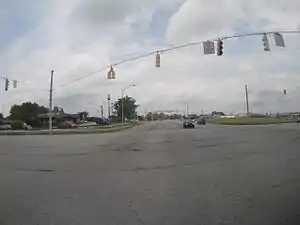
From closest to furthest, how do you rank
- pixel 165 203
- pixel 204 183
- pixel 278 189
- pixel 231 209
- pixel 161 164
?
pixel 231 209, pixel 165 203, pixel 278 189, pixel 204 183, pixel 161 164

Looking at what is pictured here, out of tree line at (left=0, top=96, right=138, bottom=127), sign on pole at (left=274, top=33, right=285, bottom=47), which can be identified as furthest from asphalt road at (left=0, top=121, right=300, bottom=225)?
tree line at (left=0, top=96, right=138, bottom=127)

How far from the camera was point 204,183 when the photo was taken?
11.2 m

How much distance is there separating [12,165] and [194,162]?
6851 mm

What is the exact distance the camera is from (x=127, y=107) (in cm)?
14675

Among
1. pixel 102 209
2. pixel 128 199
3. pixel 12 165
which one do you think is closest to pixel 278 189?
pixel 128 199

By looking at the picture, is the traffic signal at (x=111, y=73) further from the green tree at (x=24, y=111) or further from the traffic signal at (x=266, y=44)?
the green tree at (x=24, y=111)

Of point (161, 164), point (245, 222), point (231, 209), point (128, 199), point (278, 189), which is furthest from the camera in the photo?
point (161, 164)

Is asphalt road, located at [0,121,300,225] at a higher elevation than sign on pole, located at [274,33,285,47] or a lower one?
lower

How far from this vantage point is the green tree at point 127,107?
480 feet

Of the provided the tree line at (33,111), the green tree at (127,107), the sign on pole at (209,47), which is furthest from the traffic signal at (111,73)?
the green tree at (127,107)

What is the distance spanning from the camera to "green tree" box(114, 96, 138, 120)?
5763 inches

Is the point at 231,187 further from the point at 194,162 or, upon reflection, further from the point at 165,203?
the point at 194,162

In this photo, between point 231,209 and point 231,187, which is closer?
point 231,209

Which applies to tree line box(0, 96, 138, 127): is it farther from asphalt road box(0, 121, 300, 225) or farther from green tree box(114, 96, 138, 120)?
asphalt road box(0, 121, 300, 225)
